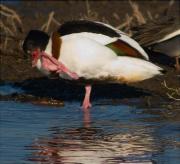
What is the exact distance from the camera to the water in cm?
715

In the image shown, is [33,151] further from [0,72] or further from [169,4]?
[169,4]

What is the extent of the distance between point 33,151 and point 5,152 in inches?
9.3

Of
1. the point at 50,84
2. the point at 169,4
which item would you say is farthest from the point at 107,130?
the point at 169,4

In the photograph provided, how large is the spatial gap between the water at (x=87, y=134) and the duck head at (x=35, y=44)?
571 millimetres

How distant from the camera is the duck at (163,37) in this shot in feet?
37.4

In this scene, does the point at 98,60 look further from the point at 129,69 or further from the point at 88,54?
the point at 129,69

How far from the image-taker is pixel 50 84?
1118 cm

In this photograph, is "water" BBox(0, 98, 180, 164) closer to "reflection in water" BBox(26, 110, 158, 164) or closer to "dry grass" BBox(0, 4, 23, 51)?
"reflection in water" BBox(26, 110, 158, 164)

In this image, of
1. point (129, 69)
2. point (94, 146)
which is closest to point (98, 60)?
point (129, 69)

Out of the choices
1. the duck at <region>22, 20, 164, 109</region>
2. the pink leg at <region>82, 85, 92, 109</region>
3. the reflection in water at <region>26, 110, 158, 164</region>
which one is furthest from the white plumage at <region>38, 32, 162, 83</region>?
the reflection in water at <region>26, 110, 158, 164</region>

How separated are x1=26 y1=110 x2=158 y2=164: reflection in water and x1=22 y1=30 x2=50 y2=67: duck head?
1.23 meters

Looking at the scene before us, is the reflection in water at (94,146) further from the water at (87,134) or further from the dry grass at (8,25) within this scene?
the dry grass at (8,25)

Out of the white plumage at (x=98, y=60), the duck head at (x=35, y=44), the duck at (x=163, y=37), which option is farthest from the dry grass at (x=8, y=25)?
the white plumage at (x=98, y=60)

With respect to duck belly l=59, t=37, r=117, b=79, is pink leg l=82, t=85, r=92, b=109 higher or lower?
lower
